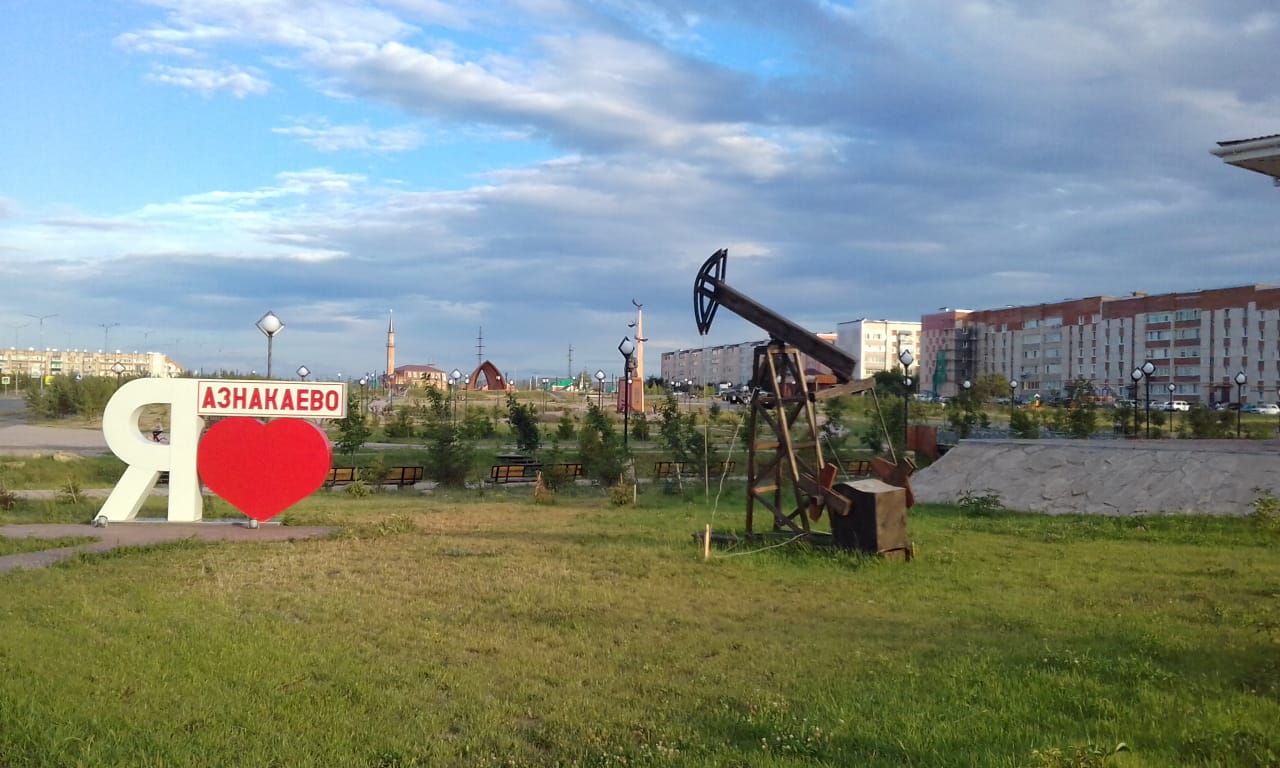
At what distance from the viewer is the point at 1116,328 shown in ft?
297

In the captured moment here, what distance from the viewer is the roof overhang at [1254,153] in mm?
14516

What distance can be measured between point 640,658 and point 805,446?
6991 mm

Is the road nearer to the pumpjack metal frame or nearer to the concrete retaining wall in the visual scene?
the pumpjack metal frame

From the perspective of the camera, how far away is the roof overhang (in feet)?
47.6

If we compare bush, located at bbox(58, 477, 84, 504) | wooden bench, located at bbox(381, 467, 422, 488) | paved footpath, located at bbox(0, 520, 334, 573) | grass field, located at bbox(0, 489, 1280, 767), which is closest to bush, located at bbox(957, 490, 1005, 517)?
grass field, located at bbox(0, 489, 1280, 767)

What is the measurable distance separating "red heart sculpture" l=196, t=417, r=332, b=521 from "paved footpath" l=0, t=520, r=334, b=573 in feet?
1.84

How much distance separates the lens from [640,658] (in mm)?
7688

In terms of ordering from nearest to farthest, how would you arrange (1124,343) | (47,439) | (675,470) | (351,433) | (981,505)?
1. (981,505)
2. (675,470)
3. (351,433)
4. (47,439)
5. (1124,343)

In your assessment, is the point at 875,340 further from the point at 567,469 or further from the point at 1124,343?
the point at 567,469

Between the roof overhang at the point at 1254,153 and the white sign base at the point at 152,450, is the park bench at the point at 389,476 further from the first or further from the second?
the roof overhang at the point at 1254,153

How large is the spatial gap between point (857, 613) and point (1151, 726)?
→ 4.07 metres

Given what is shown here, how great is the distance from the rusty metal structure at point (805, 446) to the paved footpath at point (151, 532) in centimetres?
723

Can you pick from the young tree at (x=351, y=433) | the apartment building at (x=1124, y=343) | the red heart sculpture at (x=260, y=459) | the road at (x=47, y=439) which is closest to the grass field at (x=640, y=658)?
the red heart sculpture at (x=260, y=459)

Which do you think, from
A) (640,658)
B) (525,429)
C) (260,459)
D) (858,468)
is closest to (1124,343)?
(858,468)
